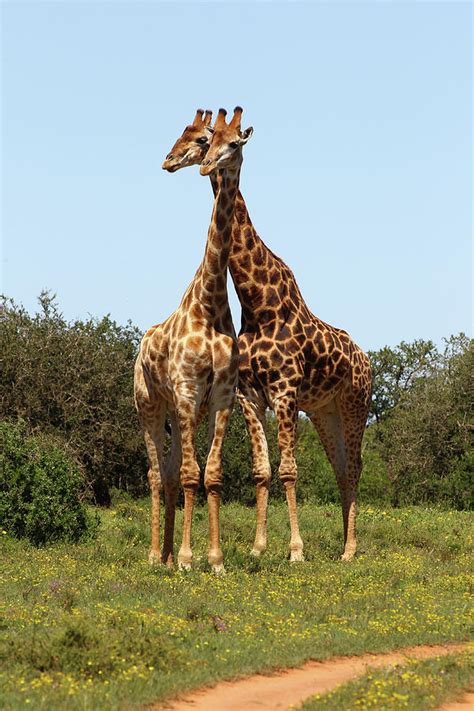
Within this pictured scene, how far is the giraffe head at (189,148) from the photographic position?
46.2ft

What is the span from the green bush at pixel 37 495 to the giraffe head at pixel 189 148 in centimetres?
607

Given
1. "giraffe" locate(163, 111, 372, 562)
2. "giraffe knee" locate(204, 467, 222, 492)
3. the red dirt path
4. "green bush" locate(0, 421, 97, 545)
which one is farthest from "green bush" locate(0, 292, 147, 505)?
the red dirt path

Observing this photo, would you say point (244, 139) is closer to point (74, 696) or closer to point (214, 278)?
point (214, 278)

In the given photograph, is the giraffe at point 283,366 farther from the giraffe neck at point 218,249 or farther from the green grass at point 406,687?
the green grass at point 406,687

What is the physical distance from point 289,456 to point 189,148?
464 cm

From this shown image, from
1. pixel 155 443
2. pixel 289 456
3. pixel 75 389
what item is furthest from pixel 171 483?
pixel 75 389

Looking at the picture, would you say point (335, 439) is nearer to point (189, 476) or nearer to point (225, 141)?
point (189, 476)

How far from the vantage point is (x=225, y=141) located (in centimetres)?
1363

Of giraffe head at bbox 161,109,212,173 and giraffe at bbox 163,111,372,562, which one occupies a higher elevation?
giraffe head at bbox 161,109,212,173

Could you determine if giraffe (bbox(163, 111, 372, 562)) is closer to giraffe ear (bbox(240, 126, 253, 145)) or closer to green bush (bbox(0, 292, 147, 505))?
giraffe ear (bbox(240, 126, 253, 145))

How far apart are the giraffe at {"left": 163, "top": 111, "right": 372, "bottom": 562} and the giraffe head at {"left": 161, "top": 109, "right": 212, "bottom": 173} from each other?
4cm

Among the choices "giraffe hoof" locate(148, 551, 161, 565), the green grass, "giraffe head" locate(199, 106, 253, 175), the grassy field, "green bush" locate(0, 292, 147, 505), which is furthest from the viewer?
"green bush" locate(0, 292, 147, 505)

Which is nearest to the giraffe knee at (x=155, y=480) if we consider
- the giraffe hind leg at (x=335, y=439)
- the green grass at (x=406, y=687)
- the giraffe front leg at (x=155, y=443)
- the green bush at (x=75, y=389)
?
the giraffe front leg at (x=155, y=443)

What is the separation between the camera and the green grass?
780 centimetres
